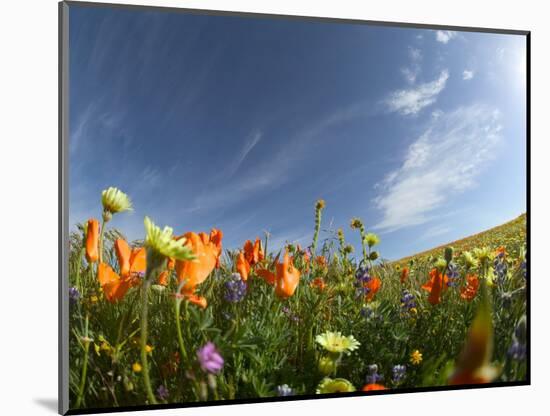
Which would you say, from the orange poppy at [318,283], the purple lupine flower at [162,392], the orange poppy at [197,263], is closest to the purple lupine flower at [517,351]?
the orange poppy at [318,283]

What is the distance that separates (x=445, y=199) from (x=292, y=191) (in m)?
0.77

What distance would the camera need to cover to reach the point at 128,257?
8.07 feet

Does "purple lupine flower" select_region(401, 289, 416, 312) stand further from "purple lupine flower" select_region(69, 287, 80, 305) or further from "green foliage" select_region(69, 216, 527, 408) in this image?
"purple lupine flower" select_region(69, 287, 80, 305)

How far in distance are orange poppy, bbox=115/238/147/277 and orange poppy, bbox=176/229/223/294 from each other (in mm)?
162

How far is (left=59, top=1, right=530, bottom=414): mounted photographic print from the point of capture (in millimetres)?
2447

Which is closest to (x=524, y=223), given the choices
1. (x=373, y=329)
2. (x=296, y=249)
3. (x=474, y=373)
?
(x=373, y=329)

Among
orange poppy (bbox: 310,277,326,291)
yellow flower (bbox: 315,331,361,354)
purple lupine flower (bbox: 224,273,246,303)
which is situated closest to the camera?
purple lupine flower (bbox: 224,273,246,303)

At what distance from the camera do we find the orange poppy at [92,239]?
2428mm

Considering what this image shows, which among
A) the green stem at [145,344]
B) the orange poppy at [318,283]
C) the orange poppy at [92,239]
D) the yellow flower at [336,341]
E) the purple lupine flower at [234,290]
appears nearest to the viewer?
the green stem at [145,344]

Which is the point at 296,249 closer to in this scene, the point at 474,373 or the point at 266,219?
the point at 266,219

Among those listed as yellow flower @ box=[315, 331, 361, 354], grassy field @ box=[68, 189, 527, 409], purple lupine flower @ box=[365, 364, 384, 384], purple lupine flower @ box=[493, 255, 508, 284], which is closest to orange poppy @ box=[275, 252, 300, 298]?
grassy field @ box=[68, 189, 527, 409]

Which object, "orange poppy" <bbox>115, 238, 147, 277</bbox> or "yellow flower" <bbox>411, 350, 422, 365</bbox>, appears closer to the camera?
"orange poppy" <bbox>115, 238, 147, 277</bbox>

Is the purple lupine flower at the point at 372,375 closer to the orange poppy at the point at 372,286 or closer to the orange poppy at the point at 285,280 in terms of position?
the orange poppy at the point at 372,286

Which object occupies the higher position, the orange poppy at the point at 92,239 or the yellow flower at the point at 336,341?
the orange poppy at the point at 92,239
